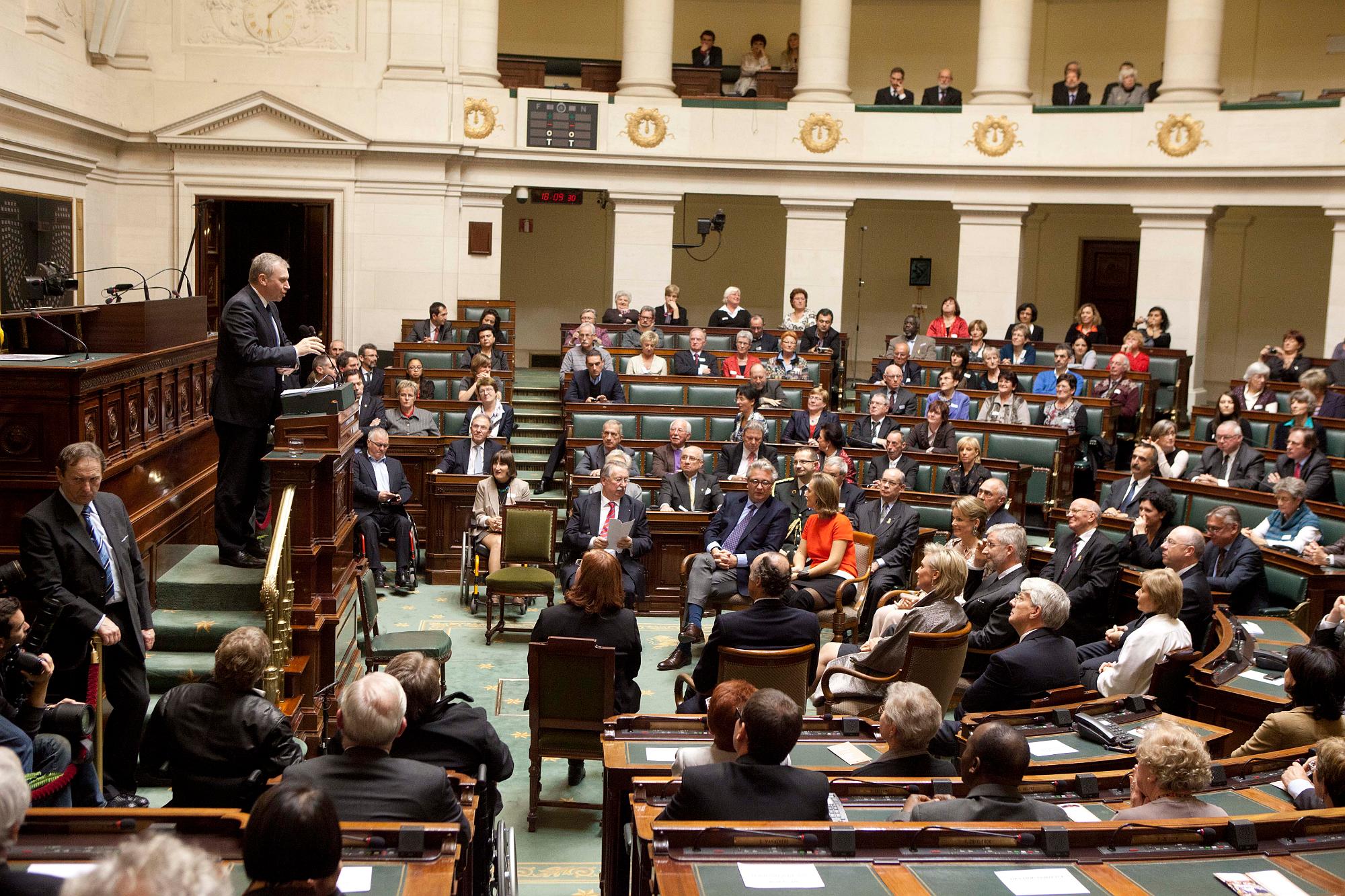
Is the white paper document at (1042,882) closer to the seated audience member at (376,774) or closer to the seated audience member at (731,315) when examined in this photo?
the seated audience member at (376,774)

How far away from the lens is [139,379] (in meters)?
6.33

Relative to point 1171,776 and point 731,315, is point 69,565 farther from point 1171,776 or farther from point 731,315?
point 731,315

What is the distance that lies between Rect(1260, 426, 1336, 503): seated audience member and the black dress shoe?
6643 mm

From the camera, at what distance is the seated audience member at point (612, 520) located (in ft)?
27.2

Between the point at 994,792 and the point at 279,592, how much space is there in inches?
130

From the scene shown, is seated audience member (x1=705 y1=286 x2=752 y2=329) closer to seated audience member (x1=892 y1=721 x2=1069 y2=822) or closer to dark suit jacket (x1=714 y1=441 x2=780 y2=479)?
dark suit jacket (x1=714 y1=441 x2=780 y2=479)

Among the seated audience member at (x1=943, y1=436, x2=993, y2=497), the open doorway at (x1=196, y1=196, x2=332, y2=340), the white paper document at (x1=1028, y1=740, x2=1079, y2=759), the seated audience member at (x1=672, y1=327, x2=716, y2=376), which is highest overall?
the open doorway at (x1=196, y1=196, x2=332, y2=340)

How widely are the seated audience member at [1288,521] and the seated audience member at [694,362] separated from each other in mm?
5252

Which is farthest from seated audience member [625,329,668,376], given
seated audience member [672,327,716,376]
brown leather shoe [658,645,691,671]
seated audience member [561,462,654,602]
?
brown leather shoe [658,645,691,671]

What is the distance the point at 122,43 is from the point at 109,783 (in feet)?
37.8

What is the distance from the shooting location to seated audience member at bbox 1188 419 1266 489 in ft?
29.6

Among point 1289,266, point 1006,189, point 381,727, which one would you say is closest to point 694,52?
point 1006,189

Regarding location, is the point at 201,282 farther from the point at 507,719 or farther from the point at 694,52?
the point at 507,719

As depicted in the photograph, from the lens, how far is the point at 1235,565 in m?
7.14
